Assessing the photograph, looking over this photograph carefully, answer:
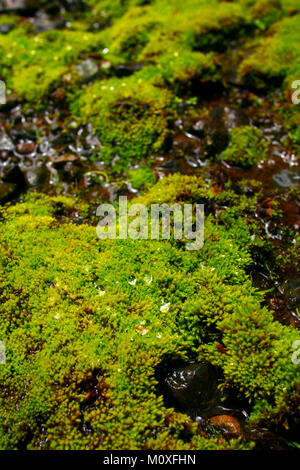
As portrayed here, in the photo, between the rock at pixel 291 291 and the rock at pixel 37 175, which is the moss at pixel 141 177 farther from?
the rock at pixel 291 291

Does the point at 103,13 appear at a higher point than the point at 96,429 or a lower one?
higher

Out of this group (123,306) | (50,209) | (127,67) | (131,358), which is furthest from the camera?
(127,67)

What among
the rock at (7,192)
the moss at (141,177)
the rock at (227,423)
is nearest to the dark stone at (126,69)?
the moss at (141,177)

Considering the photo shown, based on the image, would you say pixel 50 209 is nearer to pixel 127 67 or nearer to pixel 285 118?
pixel 127 67

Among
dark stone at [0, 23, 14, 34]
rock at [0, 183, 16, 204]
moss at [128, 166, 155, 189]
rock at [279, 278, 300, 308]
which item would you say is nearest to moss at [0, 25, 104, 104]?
dark stone at [0, 23, 14, 34]

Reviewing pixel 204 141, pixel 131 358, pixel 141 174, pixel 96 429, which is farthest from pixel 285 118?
pixel 96 429

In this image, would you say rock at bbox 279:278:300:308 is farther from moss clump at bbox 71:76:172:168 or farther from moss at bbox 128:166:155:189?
moss clump at bbox 71:76:172:168

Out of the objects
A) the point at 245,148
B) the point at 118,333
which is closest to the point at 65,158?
the point at 245,148
